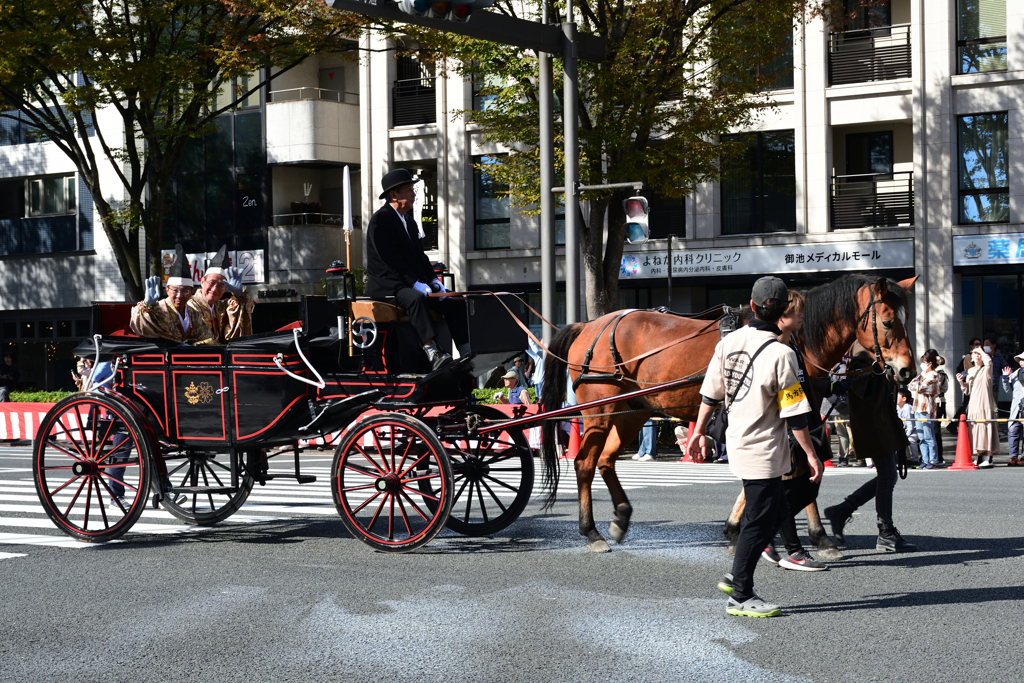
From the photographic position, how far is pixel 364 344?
8703 millimetres

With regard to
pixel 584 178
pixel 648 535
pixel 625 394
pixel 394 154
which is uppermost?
pixel 394 154

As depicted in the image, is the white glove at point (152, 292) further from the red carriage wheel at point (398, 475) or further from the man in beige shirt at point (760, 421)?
the man in beige shirt at point (760, 421)

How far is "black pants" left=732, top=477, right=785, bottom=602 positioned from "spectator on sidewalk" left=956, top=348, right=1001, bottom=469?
12.8 m

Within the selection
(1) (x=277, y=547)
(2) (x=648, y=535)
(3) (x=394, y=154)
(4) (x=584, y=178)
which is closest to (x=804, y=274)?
(4) (x=584, y=178)

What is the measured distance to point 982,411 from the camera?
58.9 feet

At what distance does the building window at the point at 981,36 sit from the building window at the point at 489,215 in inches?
450

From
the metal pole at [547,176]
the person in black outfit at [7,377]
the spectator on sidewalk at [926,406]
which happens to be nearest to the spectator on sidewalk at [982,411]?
the spectator on sidewalk at [926,406]

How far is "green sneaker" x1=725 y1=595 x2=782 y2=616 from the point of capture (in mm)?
6246

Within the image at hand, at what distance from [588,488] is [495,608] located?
2311 millimetres

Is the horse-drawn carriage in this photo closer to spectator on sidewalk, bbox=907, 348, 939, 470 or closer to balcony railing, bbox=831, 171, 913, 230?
spectator on sidewalk, bbox=907, 348, 939, 470

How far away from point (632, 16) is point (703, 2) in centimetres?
120

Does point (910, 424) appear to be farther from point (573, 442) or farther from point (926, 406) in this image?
point (573, 442)

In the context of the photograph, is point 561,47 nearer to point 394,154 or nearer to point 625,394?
point 625,394

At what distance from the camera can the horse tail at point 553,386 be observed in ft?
30.5
